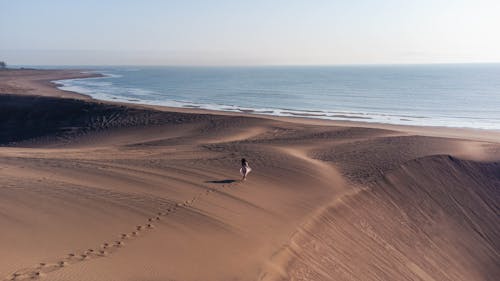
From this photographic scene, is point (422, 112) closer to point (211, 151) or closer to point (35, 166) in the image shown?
point (211, 151)

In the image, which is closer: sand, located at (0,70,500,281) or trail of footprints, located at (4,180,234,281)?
trail of footprints, located at (4,180,234,281)

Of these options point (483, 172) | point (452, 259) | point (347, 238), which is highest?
point (483, 172)

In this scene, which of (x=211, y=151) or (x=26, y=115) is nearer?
(x=211, y=151)

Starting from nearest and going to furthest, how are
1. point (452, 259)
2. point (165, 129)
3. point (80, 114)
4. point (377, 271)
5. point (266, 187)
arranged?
point (377, 271), point (452, 259), point (266, 187), point (165, 129), point (80, 114)

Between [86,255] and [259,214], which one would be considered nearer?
[86,255]

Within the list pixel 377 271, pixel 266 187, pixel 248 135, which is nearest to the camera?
pixel 377 271

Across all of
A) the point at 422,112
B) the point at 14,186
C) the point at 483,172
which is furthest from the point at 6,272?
the point at 422,112

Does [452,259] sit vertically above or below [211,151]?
below

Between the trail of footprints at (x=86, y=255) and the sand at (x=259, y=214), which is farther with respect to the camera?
the sand at (x=259, y=214)
